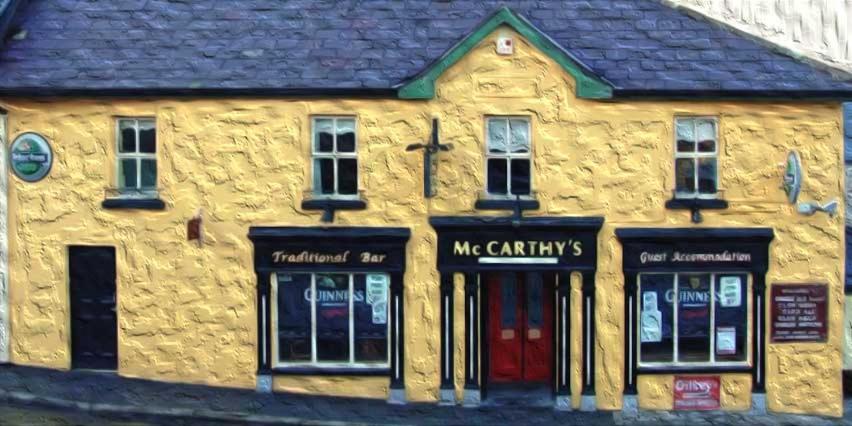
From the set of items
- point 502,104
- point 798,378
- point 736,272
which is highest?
point 502,104

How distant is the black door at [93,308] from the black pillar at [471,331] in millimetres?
5493

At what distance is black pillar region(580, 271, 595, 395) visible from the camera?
16.3m

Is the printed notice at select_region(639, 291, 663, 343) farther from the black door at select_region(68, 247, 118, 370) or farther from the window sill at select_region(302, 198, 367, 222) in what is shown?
the black door at select_region(68, 247, 118, 370)

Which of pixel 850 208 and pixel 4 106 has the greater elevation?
pixel 4 106

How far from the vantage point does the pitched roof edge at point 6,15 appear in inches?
673

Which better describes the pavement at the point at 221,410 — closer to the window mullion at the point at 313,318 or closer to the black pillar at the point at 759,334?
the black pillar at the point at 759,334

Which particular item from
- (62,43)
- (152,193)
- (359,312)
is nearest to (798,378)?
(359,312)

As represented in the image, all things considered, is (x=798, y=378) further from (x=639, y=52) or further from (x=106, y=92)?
(x=106, y=92)

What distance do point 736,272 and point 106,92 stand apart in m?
9.87

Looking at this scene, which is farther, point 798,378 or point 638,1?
point 638,1

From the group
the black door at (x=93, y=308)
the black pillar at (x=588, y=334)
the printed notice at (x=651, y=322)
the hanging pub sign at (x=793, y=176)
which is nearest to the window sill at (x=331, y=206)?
the black door at (x=93, y=308)

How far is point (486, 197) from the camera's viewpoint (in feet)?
54.0

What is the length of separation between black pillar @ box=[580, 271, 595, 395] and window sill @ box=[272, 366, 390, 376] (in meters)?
2.98

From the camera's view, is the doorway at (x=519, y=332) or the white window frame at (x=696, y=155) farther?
the doorway at (x=519, y=332)
